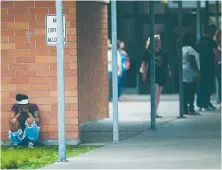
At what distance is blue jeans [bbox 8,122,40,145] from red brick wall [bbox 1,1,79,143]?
0.37 metres

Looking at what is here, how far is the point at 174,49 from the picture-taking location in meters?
34.7

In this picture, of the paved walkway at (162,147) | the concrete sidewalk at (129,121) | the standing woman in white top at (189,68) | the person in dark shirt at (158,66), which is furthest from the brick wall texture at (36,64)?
the standing woman in white top at (189,68)

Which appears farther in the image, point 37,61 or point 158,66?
point 158,66

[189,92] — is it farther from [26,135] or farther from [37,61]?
[26,135]

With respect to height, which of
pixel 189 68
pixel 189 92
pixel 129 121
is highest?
pixel 189 68

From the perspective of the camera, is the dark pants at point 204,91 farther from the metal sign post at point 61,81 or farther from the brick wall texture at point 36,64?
the metal sign post at point 61,81

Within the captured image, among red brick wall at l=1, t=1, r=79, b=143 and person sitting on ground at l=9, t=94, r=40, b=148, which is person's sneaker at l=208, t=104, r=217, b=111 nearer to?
red brick wall at l=1, t=1, r=79, b=143

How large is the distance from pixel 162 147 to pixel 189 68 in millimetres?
7734

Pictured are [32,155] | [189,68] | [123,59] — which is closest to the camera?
[32,155]

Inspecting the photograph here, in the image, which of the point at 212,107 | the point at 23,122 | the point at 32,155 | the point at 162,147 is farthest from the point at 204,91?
the point at 32,155

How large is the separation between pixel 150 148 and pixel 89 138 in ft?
8.22

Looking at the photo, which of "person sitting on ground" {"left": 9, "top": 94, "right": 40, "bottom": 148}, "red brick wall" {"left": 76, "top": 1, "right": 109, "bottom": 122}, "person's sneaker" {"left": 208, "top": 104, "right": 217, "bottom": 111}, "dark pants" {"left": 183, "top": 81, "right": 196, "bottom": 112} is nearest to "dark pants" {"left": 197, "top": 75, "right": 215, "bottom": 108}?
"person's sneaker" {"left": 208, "top": 104, "right": 217, "bottom": 111}

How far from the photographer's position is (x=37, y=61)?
59.7 feet

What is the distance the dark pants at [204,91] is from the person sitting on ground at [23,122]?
880 centimetres
